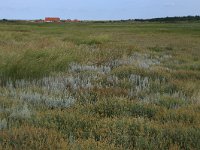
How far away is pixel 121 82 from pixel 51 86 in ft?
6.44

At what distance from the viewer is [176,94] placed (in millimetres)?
9469

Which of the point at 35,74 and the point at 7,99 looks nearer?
the point at 7,99

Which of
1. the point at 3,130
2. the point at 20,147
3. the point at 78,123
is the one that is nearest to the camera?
the point at 20,147

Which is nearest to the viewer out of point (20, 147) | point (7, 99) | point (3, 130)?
point (20, 147)

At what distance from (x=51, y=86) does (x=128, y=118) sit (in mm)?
3541

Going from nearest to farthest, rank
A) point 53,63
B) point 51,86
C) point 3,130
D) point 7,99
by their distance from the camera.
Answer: point 3,130
point 7,99
point 51,86
point 53,63

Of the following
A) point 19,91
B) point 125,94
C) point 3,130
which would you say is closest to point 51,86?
point 19,91

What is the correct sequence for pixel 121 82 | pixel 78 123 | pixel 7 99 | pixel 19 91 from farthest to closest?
1. pixel 121 82
2. pixel 19 91
3. pixel 7 99
4. pixel 78 123

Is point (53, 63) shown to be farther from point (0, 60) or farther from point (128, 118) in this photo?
point (128, 118)

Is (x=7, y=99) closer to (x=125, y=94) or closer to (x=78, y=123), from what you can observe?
(x=78, y=123)

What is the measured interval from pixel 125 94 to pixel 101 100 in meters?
1.12

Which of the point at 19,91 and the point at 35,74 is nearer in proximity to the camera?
the point at 19,91

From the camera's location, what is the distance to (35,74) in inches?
452

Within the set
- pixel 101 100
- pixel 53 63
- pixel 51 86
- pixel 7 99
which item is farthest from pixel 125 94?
pixel 53 63
